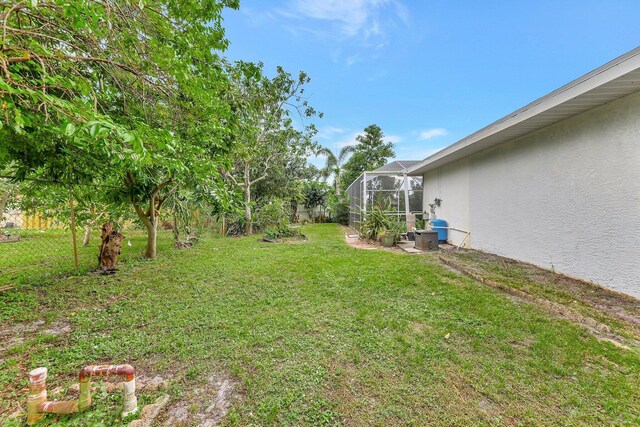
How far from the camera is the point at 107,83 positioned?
3309 mm

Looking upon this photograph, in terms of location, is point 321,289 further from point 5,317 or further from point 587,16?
point 587,16

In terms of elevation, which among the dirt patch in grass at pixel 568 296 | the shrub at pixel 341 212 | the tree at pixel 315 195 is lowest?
the dirt patch in grass at pixel 568 296

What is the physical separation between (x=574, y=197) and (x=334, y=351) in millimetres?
4921

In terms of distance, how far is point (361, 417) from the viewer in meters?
1.62

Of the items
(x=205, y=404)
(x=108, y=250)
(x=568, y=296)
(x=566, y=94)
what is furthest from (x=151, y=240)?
(x=566, y=94)

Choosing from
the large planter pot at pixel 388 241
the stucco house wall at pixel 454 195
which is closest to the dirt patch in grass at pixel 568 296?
the stucco house wall at pixel 454 195

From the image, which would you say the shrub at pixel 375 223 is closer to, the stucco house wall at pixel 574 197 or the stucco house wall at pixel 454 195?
the stucco house wall at pixel 454 195

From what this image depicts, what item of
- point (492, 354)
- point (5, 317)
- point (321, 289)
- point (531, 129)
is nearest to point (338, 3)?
point (531, 129)

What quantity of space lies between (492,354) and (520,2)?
26.7ft

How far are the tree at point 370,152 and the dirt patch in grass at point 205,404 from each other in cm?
1994

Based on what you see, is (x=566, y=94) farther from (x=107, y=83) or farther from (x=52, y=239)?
(x=52, y=239)

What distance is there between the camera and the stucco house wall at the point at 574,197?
11.6 feet

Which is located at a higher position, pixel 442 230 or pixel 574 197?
pixel 574 197

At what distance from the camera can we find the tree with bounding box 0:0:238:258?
183cm
